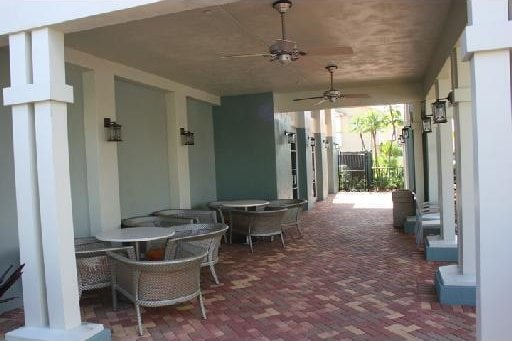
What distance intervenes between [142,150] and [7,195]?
9.26 ft

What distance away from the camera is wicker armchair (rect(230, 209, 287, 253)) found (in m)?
7.09

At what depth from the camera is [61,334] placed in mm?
3359

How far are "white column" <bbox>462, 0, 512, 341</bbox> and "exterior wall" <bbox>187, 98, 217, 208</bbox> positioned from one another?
6.80 metres

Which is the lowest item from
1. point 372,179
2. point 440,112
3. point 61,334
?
point 61,334

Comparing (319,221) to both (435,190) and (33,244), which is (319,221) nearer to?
(435,190)

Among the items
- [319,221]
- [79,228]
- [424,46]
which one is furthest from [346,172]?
[79,228]

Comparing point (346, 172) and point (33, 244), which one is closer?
point (33, 244)

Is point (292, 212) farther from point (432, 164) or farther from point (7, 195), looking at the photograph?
point (7, 195)

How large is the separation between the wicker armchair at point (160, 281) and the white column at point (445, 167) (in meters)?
3.67

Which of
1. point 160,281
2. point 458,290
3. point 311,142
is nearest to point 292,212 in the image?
point 458,290

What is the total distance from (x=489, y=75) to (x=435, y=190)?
7.62 meters

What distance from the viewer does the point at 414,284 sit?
16.8 feet

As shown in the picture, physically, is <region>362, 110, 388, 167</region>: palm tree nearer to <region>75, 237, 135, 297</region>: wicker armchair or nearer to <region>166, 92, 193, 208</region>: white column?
<region>166, 92, 193, 208</region>: white column

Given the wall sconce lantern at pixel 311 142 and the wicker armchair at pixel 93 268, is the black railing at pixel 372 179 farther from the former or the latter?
the wicker armchair at pixel 93 268
